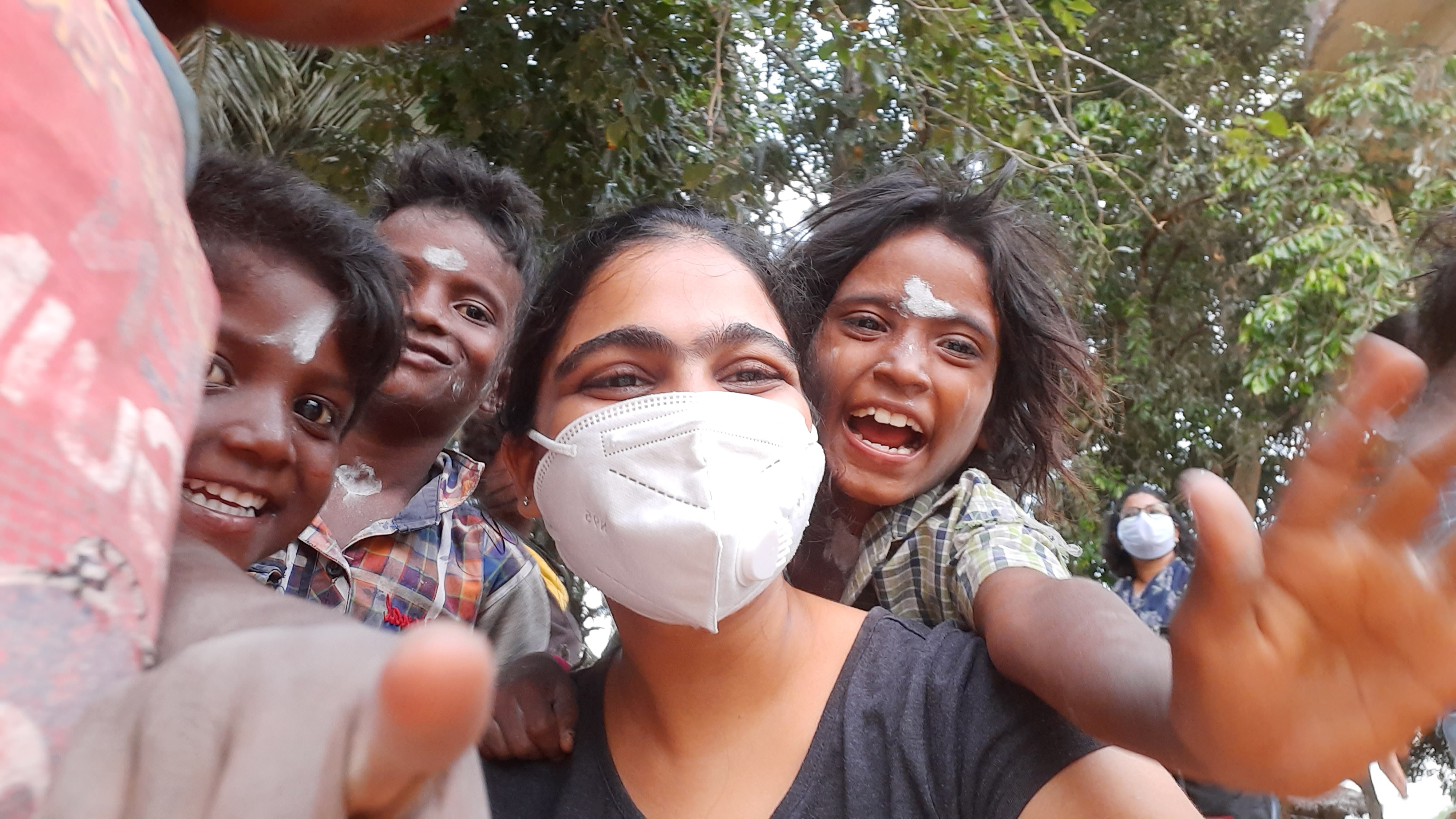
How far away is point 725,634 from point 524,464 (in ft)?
1.55

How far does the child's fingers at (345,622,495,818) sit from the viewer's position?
19.3 inches

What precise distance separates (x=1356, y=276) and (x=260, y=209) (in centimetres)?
723

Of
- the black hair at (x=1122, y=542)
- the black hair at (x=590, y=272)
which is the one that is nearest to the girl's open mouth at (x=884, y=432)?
the black hair at (x=590, y=272)

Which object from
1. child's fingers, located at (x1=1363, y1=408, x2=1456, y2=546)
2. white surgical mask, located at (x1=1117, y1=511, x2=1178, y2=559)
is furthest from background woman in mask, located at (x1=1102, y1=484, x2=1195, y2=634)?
child's fingers, located at (x1=1363, y1=408, x2=1456, y2=546)

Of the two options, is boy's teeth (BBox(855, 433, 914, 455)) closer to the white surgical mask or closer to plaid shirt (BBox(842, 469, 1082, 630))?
plaid shirt (BBox(842, 469, 1082, 630))

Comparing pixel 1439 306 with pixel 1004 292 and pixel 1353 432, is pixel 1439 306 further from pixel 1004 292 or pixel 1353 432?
pixel 1353 432

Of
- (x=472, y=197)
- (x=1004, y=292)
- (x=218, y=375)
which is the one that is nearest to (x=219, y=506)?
(x=218, y=375)

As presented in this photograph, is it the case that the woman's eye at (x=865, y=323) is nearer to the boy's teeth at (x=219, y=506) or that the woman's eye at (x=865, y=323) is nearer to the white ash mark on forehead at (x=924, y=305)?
the white ash mark on forehead at (x=924, y=305)

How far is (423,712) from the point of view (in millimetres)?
493

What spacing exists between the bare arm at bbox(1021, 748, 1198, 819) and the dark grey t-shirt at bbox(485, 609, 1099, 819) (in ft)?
0.05

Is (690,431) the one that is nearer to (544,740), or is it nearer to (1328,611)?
(544,740)

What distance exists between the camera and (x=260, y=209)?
68.1 inches

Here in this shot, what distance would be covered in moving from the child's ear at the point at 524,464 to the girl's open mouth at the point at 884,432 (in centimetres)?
75

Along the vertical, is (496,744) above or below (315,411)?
below
